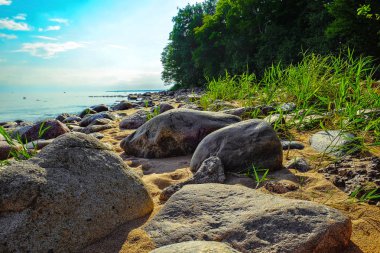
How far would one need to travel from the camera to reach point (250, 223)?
156 cm

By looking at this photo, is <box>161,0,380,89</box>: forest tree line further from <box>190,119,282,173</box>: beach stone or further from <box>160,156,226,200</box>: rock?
<box>160,156,226,200</box>: rock

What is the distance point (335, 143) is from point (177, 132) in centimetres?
168

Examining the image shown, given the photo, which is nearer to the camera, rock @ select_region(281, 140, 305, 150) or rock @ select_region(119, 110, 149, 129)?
rock @ select_region(281, 140, 305, 150)

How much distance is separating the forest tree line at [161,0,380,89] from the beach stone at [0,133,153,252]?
10165 mm

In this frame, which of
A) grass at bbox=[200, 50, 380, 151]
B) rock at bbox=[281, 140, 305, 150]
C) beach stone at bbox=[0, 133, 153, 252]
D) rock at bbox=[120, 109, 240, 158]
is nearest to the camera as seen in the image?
beach stone at bbox=[0, 133, 153, 252]

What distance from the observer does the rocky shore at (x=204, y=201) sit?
1.49 m

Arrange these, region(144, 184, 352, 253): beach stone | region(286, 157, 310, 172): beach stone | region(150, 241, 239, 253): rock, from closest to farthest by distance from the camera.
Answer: region(150, 241, 239, 253): rock → region(144, 184, 352, 253): beach stone → region(286, 157, 310, 172): beach stone

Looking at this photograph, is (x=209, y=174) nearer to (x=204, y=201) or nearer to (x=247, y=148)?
(x=247, y=148)

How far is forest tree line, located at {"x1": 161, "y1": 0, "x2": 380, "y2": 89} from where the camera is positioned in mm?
14188

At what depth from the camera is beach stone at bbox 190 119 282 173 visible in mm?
2566

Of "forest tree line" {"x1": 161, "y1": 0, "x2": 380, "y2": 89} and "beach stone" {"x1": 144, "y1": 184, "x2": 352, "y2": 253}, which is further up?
"forest tree line" {"x1": 161, "y1": 0, "x2": 380, "y2": 89}

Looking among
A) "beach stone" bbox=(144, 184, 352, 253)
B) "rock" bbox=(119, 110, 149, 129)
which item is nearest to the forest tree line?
"rock" bbox=(119, 110, 149, 129)

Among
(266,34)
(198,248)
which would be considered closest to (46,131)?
(198,248)

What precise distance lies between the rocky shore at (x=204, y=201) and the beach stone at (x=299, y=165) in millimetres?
10
